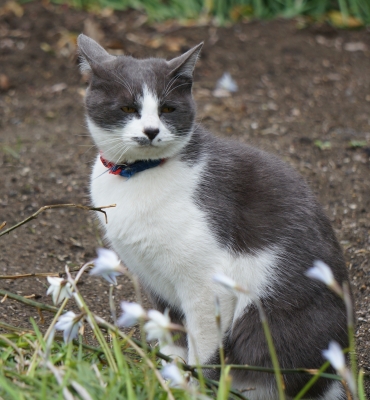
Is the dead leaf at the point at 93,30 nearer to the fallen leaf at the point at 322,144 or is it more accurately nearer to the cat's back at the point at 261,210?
the fallen leaf at the point at 322,144

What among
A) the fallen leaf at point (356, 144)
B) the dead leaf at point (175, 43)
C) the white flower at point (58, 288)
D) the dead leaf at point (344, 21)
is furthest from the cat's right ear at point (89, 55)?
the dead leaf at point (344, 21)

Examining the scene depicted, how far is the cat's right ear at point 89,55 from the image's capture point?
9.17 ft

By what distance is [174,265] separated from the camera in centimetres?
276

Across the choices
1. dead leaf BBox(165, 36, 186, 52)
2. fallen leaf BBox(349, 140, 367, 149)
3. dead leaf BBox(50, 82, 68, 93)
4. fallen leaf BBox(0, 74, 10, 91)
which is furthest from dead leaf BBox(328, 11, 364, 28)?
fallen leaf BBox(0, 74, 10, 91)

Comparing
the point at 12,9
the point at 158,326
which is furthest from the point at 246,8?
the point at 158,326

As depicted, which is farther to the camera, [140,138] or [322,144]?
[322,144]

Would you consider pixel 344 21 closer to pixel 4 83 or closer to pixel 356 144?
pixel 356 144

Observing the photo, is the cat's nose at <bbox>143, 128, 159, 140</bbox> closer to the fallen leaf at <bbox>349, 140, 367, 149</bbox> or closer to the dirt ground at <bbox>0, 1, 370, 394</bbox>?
the dirt ground at <bbox>0, 1, 370, 394</bbox>

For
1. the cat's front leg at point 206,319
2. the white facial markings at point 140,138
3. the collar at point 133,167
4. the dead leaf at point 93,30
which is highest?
the white facial markings at point 140,138

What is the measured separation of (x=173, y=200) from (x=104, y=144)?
→ 0.38m

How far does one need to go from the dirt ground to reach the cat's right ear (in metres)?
1.16

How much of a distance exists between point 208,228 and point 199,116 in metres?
2.75

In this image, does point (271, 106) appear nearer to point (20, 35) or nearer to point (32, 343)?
point (20, 35)

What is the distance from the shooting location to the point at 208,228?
2.77 metres
